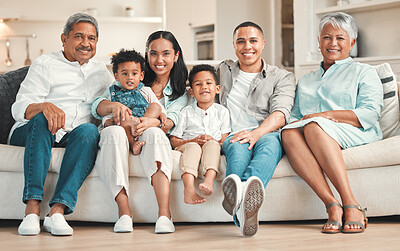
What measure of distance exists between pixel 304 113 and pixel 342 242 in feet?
3.04

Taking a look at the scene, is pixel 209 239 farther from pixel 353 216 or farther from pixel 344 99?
pixel 344 99

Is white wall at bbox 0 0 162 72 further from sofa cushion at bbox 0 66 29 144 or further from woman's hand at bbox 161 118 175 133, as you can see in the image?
woman's hand at bbox 161 118 175 133

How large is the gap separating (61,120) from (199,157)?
66 cm

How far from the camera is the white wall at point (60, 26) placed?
682 cm

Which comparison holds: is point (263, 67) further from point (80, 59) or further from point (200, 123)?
point (80, 59)

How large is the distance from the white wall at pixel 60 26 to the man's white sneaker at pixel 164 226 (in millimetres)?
4443

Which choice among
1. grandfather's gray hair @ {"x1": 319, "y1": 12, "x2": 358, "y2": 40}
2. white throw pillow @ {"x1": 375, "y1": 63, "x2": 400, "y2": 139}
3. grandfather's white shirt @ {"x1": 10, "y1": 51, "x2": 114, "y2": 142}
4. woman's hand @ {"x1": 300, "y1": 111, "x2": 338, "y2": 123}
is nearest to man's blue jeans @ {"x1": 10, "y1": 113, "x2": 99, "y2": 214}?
grandfather's white shirt @ {"x1": 10, "y1": 51, "x2": 114, "y2": 142}

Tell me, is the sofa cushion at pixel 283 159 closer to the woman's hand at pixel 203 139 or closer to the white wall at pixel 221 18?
the woman's hand at pixel 203 139

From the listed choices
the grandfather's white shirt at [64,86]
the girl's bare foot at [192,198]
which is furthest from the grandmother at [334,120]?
the grandfather's white shirt at [64,86]

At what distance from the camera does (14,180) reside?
8.86 ft

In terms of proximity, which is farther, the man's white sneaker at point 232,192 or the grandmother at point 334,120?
the grandmother at point 334,120

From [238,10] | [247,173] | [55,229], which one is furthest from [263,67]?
[238,10]

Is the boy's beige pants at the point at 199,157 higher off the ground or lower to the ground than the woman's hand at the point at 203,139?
lower

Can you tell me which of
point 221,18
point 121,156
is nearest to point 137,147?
point 121,156
